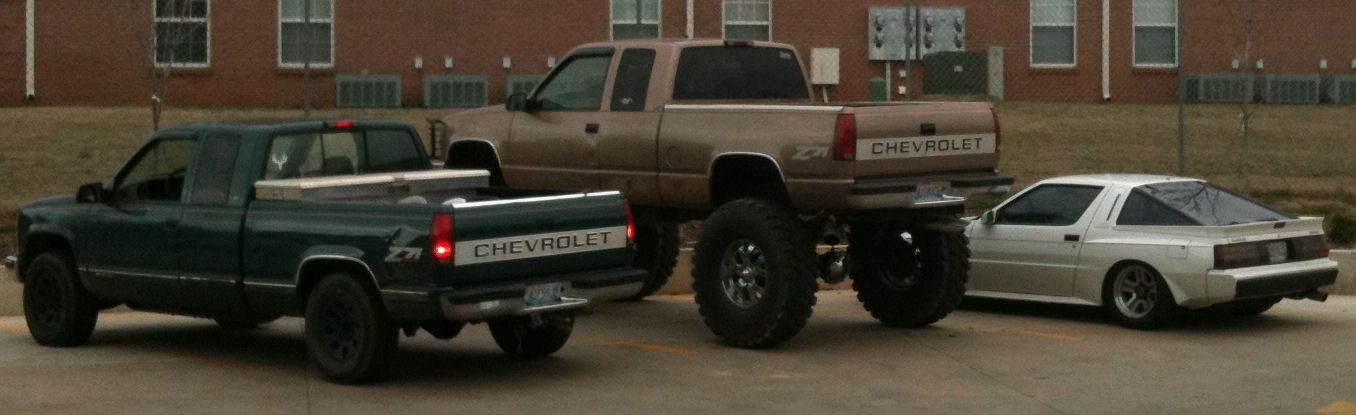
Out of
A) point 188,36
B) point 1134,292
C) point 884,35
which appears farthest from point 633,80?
point 884,35

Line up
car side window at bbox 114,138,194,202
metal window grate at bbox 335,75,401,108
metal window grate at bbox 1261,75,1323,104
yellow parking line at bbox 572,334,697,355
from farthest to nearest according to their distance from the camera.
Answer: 1. metal window grate at bbox 1261,75,1323,104
2. metal window grate at bbox 335,75,401,108
3. yellow parking line at bbox 572,334,697,355
4. car side window at bbox 114,138,194,202

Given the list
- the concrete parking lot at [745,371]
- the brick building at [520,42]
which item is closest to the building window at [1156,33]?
the brick building at [520,42]

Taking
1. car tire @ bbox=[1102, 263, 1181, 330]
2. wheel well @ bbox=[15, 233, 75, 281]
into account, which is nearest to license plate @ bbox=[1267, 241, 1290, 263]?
car tire @ bbox=[1102, 263, 1181, 330]

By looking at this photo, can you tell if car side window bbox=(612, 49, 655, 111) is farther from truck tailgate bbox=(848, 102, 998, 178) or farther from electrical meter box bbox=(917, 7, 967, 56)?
electrical meter box bbox=(917, 7, 967, 56)

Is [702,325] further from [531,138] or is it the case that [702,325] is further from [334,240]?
[334,240]

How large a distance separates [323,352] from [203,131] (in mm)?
1932

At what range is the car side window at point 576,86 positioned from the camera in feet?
44.8

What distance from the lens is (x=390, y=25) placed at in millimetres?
28078

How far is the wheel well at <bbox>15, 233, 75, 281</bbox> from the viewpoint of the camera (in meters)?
12.4

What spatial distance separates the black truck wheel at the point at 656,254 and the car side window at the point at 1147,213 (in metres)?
4.06

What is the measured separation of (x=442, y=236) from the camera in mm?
9953

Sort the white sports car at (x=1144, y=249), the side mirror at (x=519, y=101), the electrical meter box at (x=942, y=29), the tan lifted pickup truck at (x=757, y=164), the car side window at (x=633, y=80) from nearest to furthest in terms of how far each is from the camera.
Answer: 1. the tan lifted pickup truck at (x=757, y=164)
2. the white sports car at (x=1144, y=249)
3. the car side window at (x=633, y=80)
4. the side mirror at (x=519, y=101)
5. the electrical meter box at (x=942, y=29)

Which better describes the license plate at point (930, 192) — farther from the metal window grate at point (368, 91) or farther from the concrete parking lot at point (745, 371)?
the metal window grate at point (368, 91)

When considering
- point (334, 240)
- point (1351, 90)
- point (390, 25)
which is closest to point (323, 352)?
point (334, 240)
